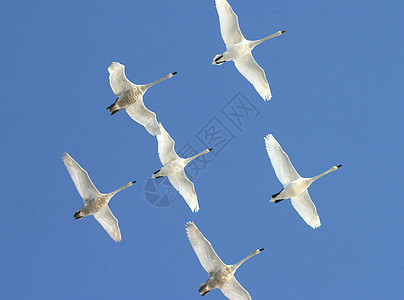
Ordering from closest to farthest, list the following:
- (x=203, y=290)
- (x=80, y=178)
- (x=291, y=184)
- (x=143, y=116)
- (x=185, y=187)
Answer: (x=203, y=290) < (x=291, y=184) < (x=80, y=178) < (x=143, y=116) < (x=185, y=187)

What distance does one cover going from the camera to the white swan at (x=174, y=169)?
36188mm

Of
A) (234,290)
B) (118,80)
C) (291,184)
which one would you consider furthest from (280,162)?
(118,80)

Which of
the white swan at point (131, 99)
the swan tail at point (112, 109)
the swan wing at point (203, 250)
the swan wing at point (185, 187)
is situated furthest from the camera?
the swan wing at point (185, 187)

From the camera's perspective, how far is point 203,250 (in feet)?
112

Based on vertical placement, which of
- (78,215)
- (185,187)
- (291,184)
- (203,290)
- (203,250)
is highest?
(78,215)

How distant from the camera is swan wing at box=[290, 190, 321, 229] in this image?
117 ft

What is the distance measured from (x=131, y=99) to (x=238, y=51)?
551 cm

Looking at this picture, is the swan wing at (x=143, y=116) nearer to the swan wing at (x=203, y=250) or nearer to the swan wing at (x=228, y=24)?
the swan wing at (x=228, y=24)

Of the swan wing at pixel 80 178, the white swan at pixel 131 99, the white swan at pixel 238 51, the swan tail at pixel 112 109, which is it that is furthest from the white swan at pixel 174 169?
the white swan at pixel 238 51

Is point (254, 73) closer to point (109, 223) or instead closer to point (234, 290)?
point (109, 223)

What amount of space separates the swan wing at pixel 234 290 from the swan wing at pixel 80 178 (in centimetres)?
742

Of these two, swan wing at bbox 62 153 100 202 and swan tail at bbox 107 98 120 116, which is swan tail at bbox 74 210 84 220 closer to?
swan wing at bbox 62 153 100 202

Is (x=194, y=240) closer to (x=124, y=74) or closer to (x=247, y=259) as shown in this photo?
(x=247, y=259)

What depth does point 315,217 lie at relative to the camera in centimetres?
3591
